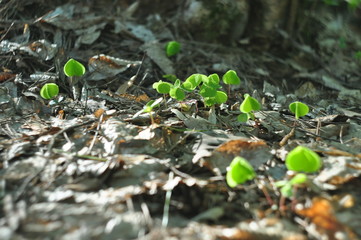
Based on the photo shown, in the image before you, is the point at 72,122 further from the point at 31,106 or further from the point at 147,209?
the point at 147,209

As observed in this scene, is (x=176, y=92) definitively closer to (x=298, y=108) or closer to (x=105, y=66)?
(x=298, y=108)

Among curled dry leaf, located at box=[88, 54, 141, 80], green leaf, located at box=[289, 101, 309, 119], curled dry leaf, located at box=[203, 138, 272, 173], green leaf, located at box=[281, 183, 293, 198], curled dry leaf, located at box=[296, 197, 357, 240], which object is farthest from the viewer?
curled dry leaf, located at box=[88, 54, 141, 80]

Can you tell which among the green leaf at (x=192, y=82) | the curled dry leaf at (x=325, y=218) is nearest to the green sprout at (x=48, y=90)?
the green leaf at (x=192, y=82)

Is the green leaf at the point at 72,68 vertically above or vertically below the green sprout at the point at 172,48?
above

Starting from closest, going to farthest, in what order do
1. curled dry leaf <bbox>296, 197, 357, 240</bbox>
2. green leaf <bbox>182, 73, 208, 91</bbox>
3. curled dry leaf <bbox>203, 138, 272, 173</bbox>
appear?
1. curled dry leaf <bbox>296, 197, 357, 240</bbox>
2. curled dry leaf <bbox>203, 138, 272, 173</bbox>
3. green leaf <bbox>182, 73, 208, 91</bbox>

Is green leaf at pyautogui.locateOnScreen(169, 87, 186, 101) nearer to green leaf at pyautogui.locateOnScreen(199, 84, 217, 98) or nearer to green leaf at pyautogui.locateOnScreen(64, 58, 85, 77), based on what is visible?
green leaf at pyautogui.locateOnScreen(199, 84, 217, 98)

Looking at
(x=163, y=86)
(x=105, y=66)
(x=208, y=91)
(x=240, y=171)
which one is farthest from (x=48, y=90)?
(x=240, y=171)

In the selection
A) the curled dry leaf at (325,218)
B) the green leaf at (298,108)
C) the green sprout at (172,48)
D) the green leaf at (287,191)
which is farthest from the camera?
the green sprout at (172,48)

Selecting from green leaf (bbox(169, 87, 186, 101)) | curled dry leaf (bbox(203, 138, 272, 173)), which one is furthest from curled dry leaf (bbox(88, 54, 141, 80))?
curled dry leaf (bbox(203, 138, 272, 173))

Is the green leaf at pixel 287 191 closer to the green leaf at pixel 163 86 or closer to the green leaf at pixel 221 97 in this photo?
the green leaf at pixel 221 97
